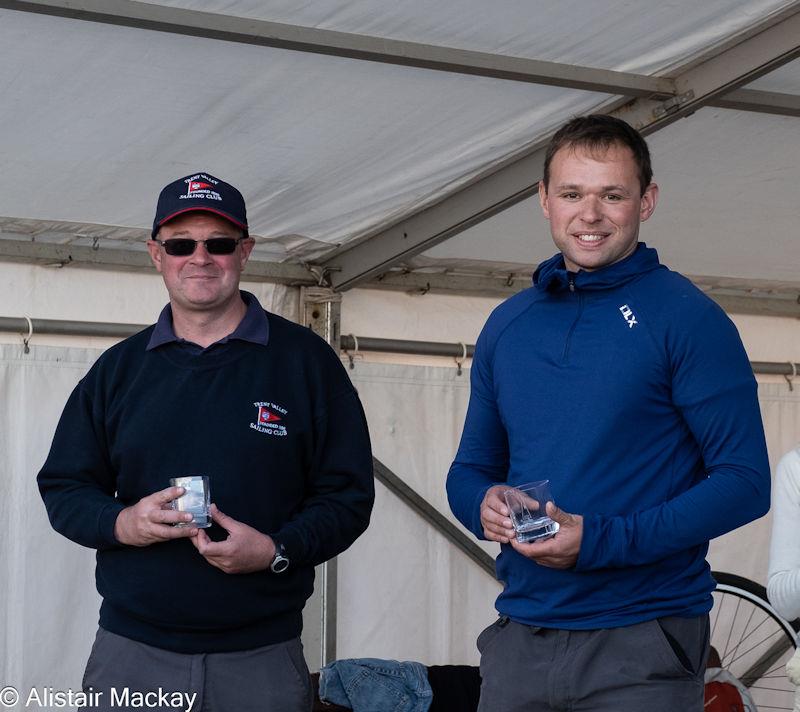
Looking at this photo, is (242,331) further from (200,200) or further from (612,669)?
(612,669)

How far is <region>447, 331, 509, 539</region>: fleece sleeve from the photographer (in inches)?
82.8

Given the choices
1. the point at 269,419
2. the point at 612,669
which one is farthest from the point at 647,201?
the point at 269,419

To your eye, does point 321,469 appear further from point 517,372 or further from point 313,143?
point 313,143

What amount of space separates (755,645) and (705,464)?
3.90 metres

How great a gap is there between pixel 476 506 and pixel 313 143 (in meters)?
1.79

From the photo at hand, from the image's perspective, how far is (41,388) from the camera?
4.10 meters

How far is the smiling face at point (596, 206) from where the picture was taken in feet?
6.38

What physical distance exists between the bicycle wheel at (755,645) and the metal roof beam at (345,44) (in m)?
2.74

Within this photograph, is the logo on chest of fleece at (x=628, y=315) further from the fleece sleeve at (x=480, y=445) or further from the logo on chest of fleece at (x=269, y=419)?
the logo on chest of fleece at (x=269, y=419)

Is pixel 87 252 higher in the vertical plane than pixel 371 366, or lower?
higher

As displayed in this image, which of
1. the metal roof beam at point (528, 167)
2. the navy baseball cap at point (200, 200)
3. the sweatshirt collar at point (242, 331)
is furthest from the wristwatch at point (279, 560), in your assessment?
the metal roof beam at point (528, 167)

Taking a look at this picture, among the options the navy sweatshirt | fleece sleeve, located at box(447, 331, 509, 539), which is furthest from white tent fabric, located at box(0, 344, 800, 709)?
fleece sleeve, located at box(447, 331, 509, 539)

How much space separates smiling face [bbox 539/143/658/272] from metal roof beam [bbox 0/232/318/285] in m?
2.49

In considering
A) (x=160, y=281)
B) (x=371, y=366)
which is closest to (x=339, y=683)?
(x=371, y=366)
